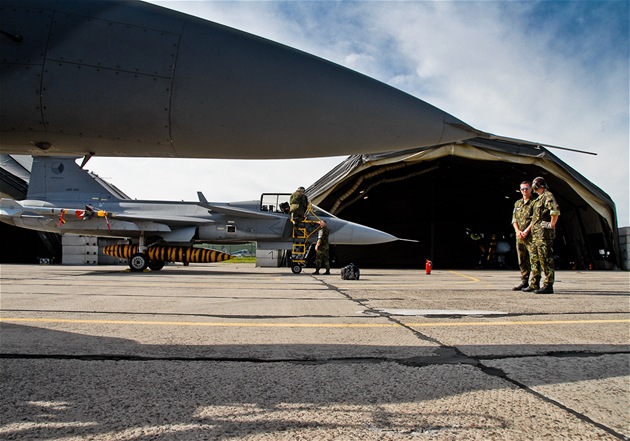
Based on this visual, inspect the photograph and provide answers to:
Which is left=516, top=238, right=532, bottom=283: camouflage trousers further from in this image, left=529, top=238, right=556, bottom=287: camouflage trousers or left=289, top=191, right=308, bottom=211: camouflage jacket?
left=289, top=191, right=308, bottom=211: camouflage jacket

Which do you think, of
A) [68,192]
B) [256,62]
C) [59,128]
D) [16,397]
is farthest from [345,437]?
[68,192]

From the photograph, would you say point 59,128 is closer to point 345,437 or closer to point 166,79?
point 166,79

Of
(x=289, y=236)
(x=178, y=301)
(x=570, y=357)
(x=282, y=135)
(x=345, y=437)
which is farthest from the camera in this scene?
(x=289, y=236)

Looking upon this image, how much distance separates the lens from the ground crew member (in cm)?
1341

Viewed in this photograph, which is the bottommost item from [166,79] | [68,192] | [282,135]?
[282,135]

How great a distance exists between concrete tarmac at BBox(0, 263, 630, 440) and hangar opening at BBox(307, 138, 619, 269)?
34.6 feet

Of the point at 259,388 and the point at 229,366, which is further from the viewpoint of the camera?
the point at 229,366

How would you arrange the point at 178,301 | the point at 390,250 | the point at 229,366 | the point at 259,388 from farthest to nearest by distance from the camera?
the point at 390,250
the point at 178,301
the point at 229,366
the point at 259,388

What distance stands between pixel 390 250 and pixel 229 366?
29426 millimetres

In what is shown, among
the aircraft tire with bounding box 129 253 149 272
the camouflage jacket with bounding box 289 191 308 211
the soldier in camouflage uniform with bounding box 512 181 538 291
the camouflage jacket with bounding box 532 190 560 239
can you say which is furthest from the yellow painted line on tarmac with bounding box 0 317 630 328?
the aircraft tire with bounding box 129 253 149 272

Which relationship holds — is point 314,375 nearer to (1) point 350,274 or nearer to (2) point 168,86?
(2) point 168,86

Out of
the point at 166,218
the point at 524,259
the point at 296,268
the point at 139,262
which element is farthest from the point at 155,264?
the point at 524,259

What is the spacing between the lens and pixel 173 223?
14.2 m

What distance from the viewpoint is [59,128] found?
2.83 m
